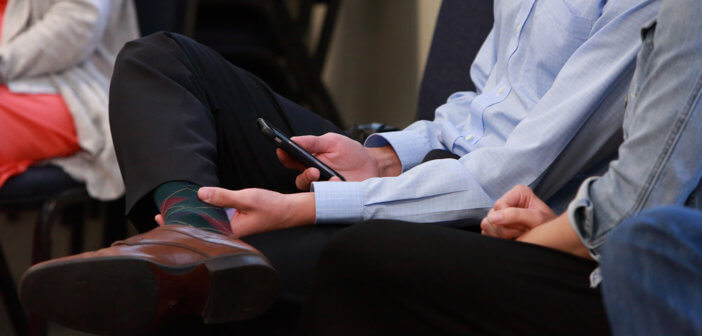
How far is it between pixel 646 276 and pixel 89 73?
1.32 m

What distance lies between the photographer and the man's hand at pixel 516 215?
76cm

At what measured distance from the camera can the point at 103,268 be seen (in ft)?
2.25

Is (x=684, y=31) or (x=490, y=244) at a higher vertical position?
(x=684, y=31)

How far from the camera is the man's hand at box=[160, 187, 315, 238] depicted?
82 cm

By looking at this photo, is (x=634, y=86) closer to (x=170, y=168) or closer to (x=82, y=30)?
(x=170, y=168)

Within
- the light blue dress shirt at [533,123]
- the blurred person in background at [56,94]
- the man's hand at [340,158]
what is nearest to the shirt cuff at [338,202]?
the light blue dress shirt at [533,123]

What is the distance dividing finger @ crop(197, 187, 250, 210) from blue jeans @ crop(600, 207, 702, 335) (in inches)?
16.0

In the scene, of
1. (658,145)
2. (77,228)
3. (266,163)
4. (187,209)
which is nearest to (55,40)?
(77,228)

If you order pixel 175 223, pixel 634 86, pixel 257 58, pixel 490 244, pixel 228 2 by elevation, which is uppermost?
pixel 634 86

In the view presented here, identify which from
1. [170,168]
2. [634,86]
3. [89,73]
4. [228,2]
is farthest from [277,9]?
[634,86]

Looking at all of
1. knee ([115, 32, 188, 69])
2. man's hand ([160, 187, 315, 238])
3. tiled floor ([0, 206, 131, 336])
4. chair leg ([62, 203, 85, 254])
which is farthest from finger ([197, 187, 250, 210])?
tiled floor ([0, 206, 131, 336])

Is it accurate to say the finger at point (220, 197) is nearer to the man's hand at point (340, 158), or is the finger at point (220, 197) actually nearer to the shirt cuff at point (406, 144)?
the man's hand at point (340, 158)

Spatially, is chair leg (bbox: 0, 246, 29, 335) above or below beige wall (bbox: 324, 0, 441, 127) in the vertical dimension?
below

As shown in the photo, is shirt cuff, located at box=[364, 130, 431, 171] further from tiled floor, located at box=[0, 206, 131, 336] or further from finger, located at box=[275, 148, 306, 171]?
tiled floor, located at box=[0, 206, 131, 336]
